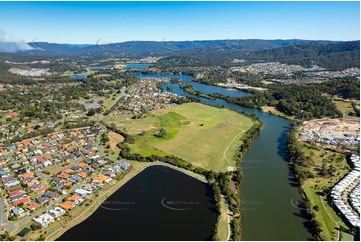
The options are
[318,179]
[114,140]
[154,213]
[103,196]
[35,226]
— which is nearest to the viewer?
[35,226]

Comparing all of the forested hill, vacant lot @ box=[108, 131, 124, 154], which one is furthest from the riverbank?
the forested hill

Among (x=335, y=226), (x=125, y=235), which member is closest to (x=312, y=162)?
(x=335, y=226)

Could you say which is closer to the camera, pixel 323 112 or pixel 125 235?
pixel 125 235

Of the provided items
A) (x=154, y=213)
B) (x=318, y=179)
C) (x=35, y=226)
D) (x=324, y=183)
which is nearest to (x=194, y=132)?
(x=318, y=179)

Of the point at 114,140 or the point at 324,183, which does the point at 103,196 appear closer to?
the point at 114,140

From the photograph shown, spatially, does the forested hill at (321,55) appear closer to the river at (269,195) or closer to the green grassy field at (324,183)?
the green grassy field at (324,183)

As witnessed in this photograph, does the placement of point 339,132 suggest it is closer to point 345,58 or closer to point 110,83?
point 110,83
